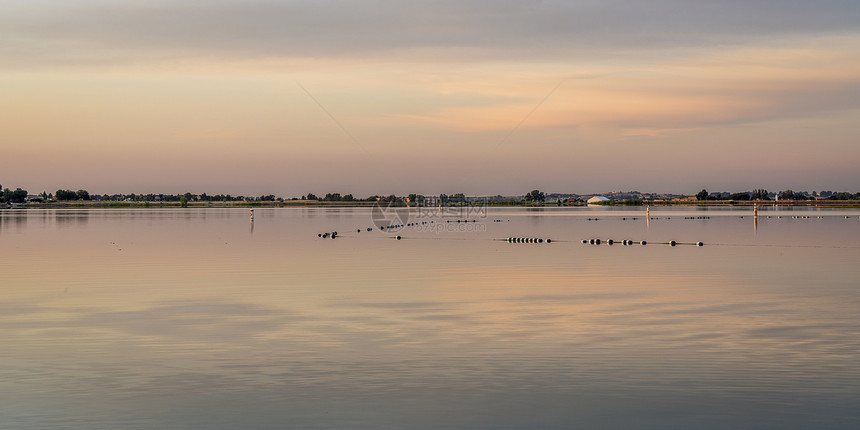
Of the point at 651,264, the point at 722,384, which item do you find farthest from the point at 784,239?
the point at 722,384

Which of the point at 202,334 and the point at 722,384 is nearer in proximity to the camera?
the point at 722,384

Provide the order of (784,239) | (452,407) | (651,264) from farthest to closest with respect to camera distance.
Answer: (784,239)
(651,264)
(452,407)

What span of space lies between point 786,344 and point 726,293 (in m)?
10.2

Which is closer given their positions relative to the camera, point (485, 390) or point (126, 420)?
point (126, 420)

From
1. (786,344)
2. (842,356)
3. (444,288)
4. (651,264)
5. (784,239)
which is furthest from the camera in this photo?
(784,239)

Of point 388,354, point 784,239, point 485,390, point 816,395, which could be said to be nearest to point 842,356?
point 816,395

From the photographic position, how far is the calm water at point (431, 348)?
12383mm

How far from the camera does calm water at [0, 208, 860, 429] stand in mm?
12383

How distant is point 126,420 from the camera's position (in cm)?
1203

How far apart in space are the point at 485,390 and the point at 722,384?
4107 millimetres

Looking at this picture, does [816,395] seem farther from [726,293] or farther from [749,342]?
[726,293]

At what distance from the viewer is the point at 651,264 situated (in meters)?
40.2

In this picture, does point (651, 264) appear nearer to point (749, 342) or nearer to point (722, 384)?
point (749, 342)

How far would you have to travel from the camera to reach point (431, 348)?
57.4 ft
